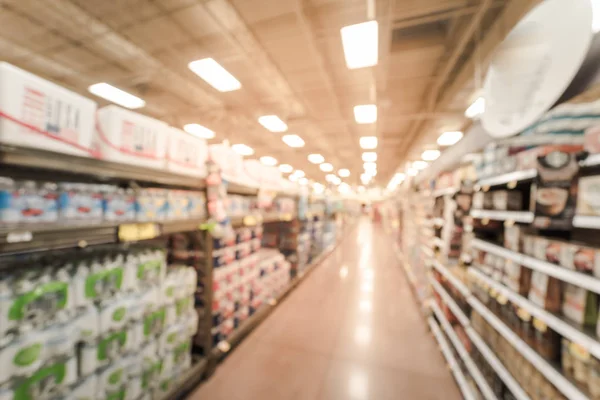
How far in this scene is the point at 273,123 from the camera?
22.0ft

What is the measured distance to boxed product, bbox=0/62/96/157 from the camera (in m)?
0.94

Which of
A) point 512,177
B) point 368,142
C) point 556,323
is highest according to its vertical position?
point 368,142

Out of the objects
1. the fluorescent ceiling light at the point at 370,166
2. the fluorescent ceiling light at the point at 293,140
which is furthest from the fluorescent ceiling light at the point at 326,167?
the fluorescent ceiling light at the point at 293,140

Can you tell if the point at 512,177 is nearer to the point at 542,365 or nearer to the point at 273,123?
the point at 542,365

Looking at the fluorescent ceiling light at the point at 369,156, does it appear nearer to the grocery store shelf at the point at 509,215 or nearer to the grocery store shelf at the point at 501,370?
the grocery store shelf at the point at 509,215

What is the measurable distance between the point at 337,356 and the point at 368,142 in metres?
7.06

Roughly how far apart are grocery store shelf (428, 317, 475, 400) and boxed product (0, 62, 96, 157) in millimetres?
2998

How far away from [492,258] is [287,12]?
3182 millimetres

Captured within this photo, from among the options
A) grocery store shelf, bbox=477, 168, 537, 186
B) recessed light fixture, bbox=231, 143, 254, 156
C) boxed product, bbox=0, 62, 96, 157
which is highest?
recessed light fixture, bbox=231, 143, 254, 156

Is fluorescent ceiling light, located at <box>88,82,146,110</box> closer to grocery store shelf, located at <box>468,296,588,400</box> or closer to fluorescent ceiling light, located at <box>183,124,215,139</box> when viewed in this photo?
fluorescent ceiling light, located at <box>183,124,215,139</box>

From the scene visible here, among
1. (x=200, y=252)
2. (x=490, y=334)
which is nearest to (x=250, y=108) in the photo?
(x=200, y=252)

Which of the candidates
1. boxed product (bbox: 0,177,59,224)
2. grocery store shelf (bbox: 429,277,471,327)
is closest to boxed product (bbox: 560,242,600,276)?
grocery store shelf (bbox: 429,277,471,327)

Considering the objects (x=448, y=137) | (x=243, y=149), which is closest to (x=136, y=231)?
(x=448, y=137)

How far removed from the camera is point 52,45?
144 inches
